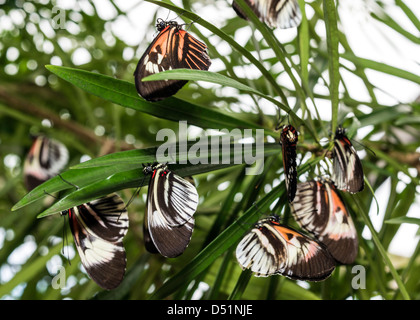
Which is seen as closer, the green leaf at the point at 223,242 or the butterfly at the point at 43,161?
the green leaf at the point at 223,242

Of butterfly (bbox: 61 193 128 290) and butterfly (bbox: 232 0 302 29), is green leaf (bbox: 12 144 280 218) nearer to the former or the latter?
butterfly (bbox: 61 193 128 290)

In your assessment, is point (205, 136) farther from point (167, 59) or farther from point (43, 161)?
point (43, 161)

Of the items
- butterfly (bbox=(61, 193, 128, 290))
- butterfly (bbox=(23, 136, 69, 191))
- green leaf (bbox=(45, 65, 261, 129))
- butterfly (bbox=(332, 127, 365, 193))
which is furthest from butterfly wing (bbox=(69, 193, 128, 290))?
butterfly (bbox=(23, 136, 69, 191))

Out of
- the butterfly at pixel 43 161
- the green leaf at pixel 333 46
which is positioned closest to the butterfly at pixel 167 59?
the green leaf at pixel 333 46
